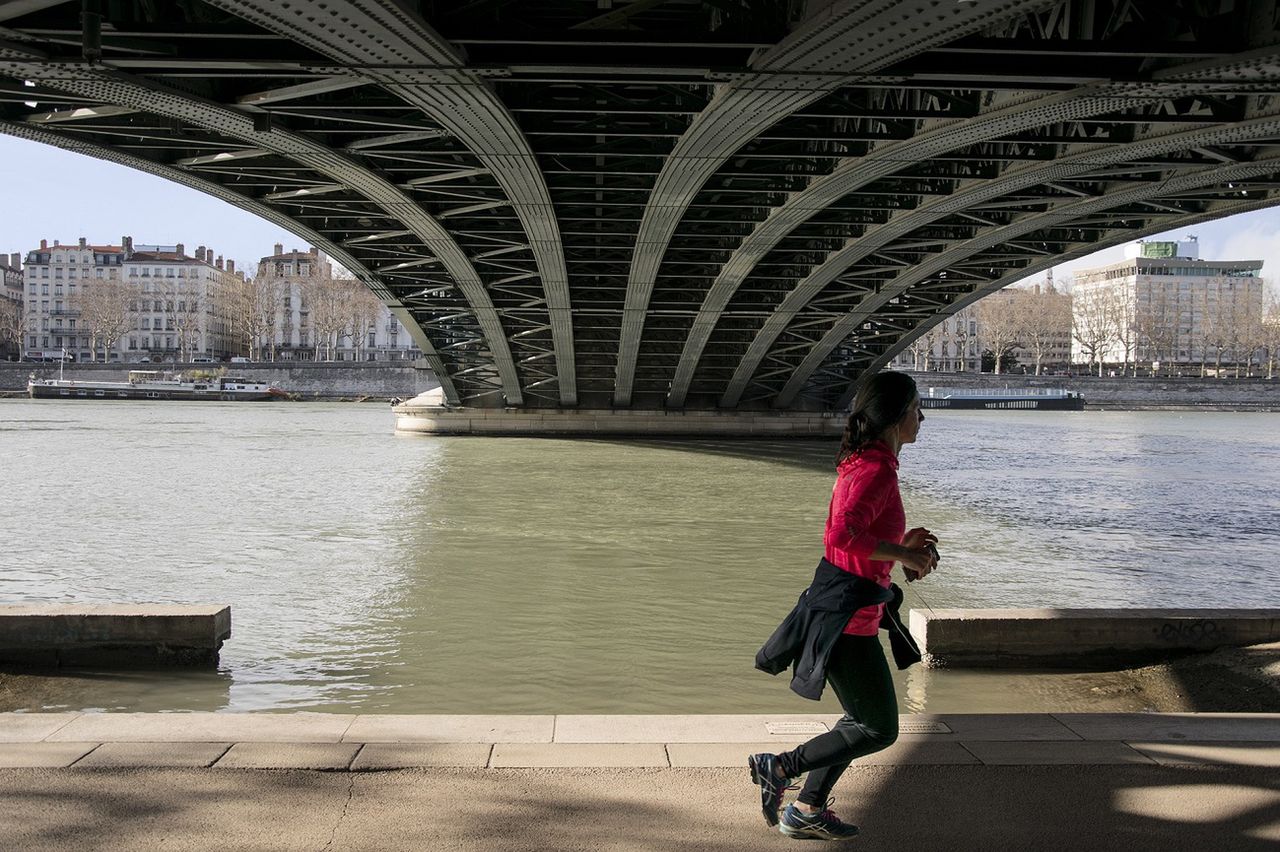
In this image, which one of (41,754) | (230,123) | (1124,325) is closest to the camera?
(41,754)

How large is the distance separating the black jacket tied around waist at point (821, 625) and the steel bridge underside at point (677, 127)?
7147mm

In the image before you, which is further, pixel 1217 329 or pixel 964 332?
pixel 964 332

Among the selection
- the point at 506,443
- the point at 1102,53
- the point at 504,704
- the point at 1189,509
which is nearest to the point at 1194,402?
the point at 506,443

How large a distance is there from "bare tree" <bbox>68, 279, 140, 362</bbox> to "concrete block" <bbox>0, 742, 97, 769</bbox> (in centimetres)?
10891

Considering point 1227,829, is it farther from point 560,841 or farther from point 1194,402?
point 1194,402

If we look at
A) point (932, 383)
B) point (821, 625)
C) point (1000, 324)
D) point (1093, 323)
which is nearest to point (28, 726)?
point (821, 625)

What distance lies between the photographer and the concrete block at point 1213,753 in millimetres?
4430

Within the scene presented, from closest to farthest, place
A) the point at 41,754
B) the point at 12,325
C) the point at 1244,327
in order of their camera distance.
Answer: the point at 41,754 → the point at 12,325 → the point at 1244,327

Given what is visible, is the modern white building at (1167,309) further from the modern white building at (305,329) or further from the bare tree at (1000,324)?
the modern white building at (305,329)

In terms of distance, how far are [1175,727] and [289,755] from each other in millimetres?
3554

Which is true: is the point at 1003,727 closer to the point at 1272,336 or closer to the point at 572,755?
the point at 572,755

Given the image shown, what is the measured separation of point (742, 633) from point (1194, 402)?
8808 cm

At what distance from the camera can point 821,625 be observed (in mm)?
3691

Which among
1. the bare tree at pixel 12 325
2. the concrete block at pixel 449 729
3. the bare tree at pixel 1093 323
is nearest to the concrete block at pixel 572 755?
the concrete block at pixel 449 729
